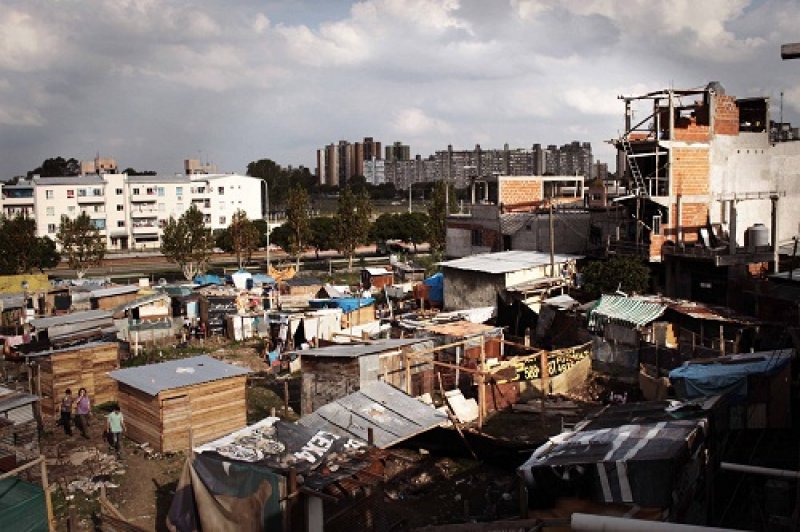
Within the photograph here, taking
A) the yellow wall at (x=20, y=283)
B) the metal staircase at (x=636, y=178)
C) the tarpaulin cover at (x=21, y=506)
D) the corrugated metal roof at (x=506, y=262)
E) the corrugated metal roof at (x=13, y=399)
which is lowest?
the tarpaulin cover at (x=21, y=506)

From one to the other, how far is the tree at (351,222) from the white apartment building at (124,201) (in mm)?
22133

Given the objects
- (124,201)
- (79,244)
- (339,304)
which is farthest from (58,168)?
(339,304)

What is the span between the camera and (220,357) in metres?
25.6

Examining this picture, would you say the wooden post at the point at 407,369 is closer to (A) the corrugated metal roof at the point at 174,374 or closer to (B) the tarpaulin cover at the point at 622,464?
(A) the corrugated metal roof at the point at 174,374

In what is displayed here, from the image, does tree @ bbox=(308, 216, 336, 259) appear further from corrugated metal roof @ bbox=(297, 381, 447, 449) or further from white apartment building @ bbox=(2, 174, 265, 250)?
corrugated metal roof @ bbox=(297, 381, 447, 449)

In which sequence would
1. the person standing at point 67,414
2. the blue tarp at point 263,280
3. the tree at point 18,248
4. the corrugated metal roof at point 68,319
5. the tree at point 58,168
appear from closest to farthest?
the person standing at point 67,414, the corrugated metal roof at point 68,319, the blue tarp at point 263,280, the tree at point 18,248, the tree at point 58,168

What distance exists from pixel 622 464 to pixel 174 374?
423 inches

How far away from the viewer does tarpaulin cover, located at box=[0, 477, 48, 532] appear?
9.93m

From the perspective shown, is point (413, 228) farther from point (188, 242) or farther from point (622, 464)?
point (622, 464)

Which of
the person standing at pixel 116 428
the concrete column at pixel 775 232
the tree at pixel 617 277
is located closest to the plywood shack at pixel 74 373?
the person standing at pixel 116 428

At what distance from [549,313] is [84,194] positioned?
62.5 m

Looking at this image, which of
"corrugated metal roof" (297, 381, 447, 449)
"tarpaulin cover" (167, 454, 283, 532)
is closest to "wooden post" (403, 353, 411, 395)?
"corrugated metal roof" (297, 381, 447, 449)

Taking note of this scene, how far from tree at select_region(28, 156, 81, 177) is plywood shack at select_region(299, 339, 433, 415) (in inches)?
4522

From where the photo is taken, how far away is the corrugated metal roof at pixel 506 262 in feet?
94.4
